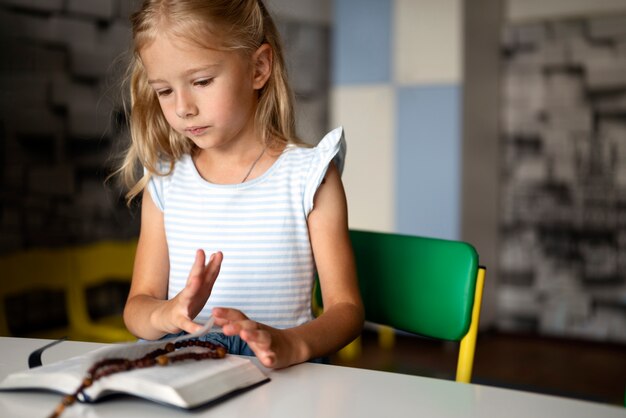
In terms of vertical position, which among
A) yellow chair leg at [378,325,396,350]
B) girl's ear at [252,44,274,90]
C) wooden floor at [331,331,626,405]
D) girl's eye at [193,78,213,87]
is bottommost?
wooden floor at [331,331,626,405]

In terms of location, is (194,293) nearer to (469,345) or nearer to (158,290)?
(158,290)

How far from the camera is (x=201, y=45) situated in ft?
3.76

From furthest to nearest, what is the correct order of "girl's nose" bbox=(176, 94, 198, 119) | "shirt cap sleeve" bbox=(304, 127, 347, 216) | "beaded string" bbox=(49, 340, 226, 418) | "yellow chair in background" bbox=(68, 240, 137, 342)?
"yellow chair in background" bbox=(68, 240, 137, 342)
"shirt cap sleeve" bbox=(304, 127, 347, 216)
"girl's nose" bbox=(176, 94, 198, 119)
"beaded string" bbox=(49, 340, 226, 418)

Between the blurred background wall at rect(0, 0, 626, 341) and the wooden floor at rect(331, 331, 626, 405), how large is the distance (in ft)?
0.54

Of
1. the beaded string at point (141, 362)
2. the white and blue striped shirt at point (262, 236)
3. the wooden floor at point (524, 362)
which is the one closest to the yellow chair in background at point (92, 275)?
the wooden floor at point (524, 362)

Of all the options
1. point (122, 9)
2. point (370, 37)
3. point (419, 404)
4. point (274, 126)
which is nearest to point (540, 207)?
point (370, 37)

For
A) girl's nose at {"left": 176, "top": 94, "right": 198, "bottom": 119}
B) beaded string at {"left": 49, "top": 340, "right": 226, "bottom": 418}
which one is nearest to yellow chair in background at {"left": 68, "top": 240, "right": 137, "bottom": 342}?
girl's nose at {"left": 176, "top": 94, "right": 198, "bottom": 119}

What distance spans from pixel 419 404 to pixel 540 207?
347 cm

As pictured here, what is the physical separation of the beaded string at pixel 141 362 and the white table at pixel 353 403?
0.02m

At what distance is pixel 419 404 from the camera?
0.76 m

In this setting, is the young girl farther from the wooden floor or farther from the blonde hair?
the wooden floor

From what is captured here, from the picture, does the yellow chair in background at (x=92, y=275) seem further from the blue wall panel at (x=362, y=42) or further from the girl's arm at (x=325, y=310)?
the blue wall panel at (x=362, y=42)

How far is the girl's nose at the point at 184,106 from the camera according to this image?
112cm

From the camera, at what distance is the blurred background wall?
3.76 metres
